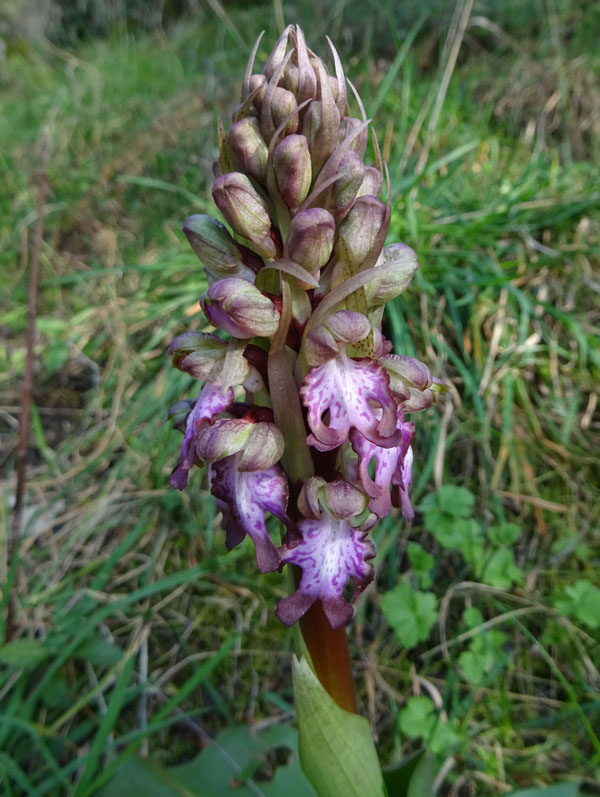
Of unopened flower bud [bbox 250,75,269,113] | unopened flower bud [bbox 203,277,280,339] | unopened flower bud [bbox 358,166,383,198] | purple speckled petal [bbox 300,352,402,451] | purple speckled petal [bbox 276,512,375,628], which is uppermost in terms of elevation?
unopened flower bud [bbox 250,75,269,113]

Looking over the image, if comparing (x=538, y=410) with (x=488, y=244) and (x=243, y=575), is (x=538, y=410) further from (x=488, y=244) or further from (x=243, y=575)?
(x=243, y=575)

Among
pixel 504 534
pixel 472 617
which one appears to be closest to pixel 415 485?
pixel 504 534

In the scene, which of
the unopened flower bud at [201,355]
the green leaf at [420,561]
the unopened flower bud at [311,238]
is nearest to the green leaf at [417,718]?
the green leaf at [420,561]

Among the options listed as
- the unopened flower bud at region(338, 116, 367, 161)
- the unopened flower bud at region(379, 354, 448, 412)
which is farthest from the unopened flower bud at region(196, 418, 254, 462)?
the unopened flower bud at region(338, 116, 367, 161)

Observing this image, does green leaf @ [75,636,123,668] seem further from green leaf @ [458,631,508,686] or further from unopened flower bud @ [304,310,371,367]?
unopened flower bud @ [304,310,371,367]

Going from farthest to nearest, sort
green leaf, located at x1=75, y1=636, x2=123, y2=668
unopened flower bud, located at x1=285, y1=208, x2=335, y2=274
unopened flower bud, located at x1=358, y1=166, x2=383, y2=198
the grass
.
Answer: green leaf, located at x1=75, y1=636, x2=123, y2=668, the grass, unopened flower bud, located at x1=358, y1=166, x2=383, y2=198, unopened flower bud, located at x1=285, y1=208, x2=335, y2=274

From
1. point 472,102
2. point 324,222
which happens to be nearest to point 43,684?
point 324,222

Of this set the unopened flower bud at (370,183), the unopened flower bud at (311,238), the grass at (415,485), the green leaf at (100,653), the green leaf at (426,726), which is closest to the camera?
the unopened flower bud at (311,238)

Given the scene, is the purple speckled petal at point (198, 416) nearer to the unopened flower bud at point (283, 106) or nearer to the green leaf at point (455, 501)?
the unopened flower bud at point (283, 106)
